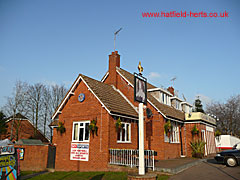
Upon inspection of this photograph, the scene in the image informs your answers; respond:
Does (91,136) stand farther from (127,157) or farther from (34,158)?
(34,158)

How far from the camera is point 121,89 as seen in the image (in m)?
20.5

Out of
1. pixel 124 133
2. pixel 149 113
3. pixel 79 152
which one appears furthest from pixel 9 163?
pixel 149 113

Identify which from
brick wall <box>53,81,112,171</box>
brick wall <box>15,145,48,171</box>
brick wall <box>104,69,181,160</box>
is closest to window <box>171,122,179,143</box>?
brick wall <box>104,69,181,160</box>

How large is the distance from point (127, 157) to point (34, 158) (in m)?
11.2

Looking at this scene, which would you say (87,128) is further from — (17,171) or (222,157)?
(222,157)

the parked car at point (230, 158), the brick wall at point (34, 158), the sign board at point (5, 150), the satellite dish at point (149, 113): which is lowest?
the brick wall at point (34, 158)

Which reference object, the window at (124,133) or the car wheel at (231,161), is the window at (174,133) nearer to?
the window at (124,133)

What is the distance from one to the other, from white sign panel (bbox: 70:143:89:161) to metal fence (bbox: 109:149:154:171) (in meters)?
2.28

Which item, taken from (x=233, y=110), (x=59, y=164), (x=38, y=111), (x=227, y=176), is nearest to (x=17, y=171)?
(x=59, y=164)

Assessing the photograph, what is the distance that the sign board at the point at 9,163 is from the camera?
794 centimetres

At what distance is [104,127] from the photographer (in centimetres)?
1468

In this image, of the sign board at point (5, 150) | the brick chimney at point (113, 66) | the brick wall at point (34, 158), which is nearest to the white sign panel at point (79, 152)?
the brick wall at point (34, 158)

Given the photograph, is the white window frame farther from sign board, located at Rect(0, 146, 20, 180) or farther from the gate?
sign board, located at Rect(0, 146, 20, 180)

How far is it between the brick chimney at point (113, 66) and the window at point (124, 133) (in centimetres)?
562
